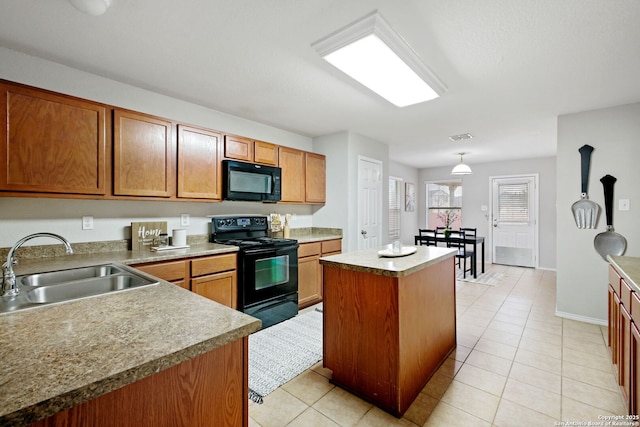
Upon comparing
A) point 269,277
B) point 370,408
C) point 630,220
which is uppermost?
point 630,220

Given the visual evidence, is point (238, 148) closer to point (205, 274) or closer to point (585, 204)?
point (205, 274)

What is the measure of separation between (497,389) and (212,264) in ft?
7.86

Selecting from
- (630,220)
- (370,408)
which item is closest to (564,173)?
(630,220)

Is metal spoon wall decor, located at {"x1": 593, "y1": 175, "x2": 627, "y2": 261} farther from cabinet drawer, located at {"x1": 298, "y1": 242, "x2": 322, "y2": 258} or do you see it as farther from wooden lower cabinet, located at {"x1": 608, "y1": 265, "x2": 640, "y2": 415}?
cabinet drawer, located at {"x1": 298, "y1": 242, "x2": 322, "y2": 258}

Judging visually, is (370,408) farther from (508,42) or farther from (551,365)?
(508,42)

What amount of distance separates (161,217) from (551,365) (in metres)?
3.65

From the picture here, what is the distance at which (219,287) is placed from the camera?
2.72m

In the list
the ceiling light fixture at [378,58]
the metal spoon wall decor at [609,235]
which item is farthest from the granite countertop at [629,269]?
the ceiling light fixture at [378,58]

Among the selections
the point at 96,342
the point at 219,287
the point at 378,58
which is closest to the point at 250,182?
the point at 219,287

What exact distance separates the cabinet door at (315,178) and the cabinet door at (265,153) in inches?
21.1

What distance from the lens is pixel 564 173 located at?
10.9 ft

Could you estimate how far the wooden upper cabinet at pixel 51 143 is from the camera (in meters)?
1.93

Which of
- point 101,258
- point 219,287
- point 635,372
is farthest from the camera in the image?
point 219,287

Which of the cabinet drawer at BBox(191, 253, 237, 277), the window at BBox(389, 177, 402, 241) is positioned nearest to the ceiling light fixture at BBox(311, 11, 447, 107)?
the cabinet drawer at BBox(191, 253, 237, 277)
